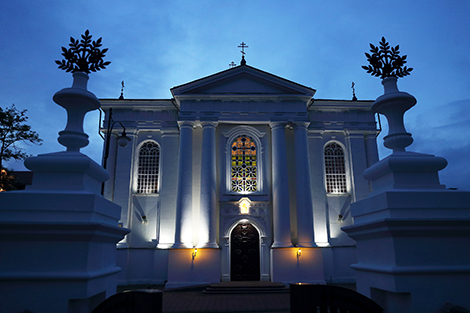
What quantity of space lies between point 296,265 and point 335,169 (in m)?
6.79

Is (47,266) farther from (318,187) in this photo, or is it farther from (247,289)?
(318,187)

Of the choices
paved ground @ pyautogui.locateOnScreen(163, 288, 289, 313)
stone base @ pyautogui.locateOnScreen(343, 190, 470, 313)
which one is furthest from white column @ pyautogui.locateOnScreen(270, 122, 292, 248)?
stone base @ pyautogui.locateOnScreen(343, 190, 470, 313)

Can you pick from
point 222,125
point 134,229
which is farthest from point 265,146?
point 134,229

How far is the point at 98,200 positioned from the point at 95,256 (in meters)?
0.47

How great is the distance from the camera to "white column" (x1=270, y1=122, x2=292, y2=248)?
705 inches

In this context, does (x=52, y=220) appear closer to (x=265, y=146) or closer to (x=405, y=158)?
(x=405, y=158)

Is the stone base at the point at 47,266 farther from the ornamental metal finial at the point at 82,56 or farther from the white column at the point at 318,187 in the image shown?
the white column at the point at 318,187

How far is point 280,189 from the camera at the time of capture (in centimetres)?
1844

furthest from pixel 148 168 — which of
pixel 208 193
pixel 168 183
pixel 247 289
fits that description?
pixel 247 289

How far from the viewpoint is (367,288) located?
309 centimetres

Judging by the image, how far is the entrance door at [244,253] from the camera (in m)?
18.3

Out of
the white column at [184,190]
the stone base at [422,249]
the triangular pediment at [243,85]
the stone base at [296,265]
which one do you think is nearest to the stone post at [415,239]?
the stone base at [422,249]

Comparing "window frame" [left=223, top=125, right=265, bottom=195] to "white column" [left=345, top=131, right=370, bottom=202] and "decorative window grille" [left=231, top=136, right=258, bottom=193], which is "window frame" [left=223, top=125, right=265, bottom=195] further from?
"white column" [left=345, top=131, right=370, bottom=202]

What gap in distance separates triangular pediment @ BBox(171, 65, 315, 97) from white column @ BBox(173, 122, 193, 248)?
90.2 inches
